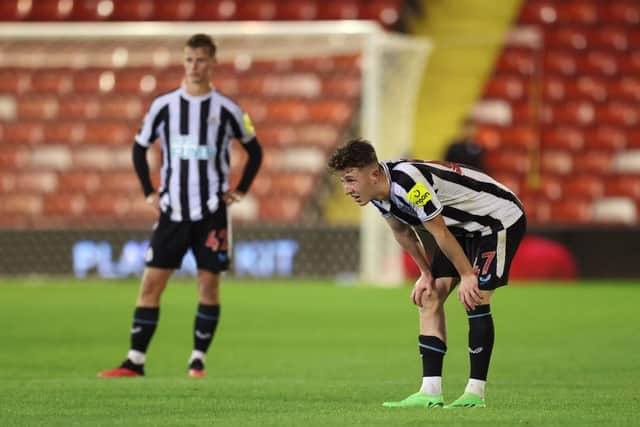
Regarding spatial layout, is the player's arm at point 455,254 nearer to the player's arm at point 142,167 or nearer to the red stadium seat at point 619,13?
the player's arm at point 142,167

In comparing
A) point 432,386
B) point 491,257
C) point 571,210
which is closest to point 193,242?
point 432,386

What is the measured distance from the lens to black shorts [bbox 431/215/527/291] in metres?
5.50

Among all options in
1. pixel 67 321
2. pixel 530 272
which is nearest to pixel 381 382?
pixel 67 321

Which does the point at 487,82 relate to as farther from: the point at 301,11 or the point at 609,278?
the point at 609,278

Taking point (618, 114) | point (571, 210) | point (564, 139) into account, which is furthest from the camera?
point (618, 114)

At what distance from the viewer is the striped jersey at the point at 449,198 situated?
17.4ft

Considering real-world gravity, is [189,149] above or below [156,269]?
above

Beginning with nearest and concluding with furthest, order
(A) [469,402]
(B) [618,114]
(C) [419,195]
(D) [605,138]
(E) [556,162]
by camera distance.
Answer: (C) [419,195] < (A) [469,402] < (E) [556,162] < (D) [605,138] < (B) [618,114]

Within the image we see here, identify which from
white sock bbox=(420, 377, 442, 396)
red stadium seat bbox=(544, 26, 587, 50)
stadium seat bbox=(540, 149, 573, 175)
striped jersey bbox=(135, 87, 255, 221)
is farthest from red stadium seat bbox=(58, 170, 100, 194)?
white sock bbox=(420, 377, 442, 396)

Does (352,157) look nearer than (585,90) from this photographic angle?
Yes

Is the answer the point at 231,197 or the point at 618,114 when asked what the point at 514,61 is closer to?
the point at 618,114

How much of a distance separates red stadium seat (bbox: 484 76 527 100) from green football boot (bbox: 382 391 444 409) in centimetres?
1340

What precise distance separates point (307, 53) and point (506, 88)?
3689mm

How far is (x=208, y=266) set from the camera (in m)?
7.36
